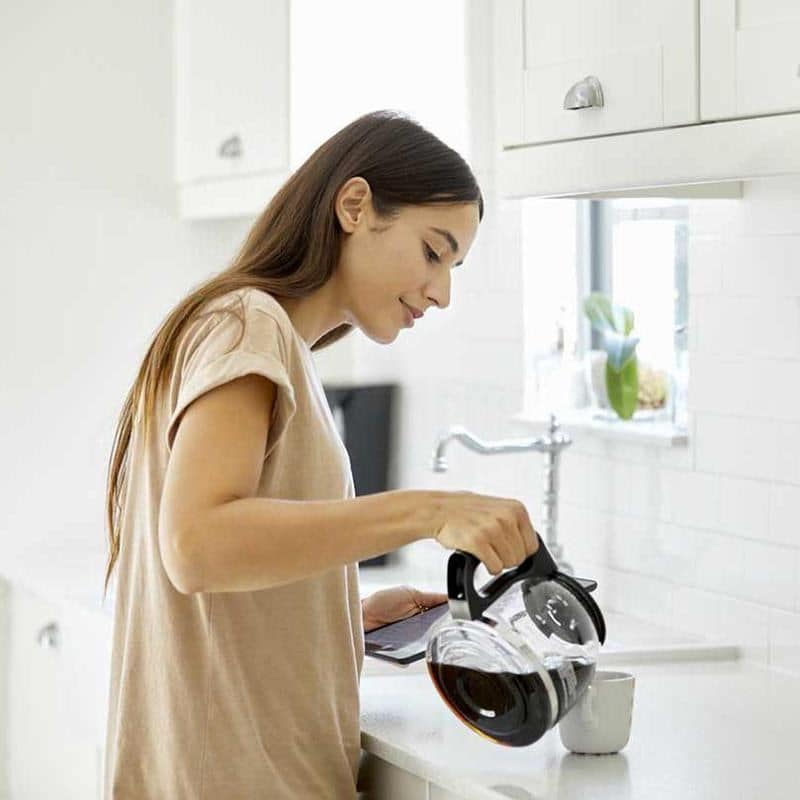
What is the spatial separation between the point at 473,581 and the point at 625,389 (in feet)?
3.94

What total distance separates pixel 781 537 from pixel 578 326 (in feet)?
2.48

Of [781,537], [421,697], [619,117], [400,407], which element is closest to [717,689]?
[781,537]

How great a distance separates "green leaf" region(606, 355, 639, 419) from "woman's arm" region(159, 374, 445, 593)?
118 cm

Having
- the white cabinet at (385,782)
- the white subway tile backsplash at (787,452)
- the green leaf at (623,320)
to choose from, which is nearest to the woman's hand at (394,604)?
the white cabinet at (385,782)

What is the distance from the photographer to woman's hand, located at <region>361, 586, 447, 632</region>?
2.14 metres

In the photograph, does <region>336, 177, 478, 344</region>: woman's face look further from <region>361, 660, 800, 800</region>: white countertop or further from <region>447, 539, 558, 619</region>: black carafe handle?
<region>361, 660, 800, 800</region>: white countertop

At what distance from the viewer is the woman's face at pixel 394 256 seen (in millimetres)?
1761

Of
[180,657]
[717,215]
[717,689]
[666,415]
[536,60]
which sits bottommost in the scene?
[717,689]

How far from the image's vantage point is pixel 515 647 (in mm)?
1581

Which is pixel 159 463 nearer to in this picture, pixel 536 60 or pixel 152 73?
pixel 536 60

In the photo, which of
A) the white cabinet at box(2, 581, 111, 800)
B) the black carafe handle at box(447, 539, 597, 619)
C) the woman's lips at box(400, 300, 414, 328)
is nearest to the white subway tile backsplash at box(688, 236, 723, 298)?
the woman's lips at box(400, 300, 414, 328)

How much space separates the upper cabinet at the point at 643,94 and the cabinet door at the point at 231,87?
84 cm

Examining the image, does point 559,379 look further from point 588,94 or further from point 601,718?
point 601,718

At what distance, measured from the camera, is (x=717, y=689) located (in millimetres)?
2133
